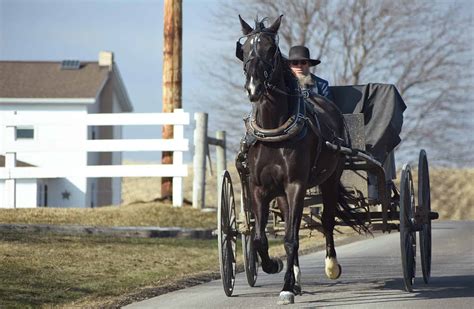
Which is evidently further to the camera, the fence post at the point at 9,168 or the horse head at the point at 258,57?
the fence post at the point at 9,168

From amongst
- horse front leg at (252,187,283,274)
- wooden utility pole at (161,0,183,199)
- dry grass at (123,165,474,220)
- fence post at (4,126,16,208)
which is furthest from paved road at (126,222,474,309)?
dry grass at (123,165,474,220)

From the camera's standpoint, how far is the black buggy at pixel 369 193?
38.4ft

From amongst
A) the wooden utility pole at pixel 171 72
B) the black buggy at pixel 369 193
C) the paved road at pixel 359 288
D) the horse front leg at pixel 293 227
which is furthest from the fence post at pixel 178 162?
the horse front leg at pixel 293 227

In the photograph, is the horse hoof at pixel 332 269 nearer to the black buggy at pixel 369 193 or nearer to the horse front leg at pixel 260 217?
the black buggy at pixel 369 193

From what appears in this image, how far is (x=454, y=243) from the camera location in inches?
744

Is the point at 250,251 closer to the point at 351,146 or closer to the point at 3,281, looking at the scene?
the point at 351,146

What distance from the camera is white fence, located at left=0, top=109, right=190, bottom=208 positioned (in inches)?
859

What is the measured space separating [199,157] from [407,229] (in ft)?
35.6

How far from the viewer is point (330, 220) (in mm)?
12664

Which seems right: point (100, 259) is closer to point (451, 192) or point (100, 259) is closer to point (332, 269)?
point (332, 269)

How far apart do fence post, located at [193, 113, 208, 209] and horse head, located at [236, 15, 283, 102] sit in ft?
37.0

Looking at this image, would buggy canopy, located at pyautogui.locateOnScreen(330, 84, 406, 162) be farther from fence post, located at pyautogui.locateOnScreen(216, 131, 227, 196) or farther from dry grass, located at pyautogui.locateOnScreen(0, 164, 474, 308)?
fence post, located at pyautogui.locateOnScreen(216, 131, 227, 196)

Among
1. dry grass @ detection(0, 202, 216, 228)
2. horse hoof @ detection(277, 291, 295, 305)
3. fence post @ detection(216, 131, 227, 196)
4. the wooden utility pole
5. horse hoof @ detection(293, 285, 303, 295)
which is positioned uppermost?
the wooden utility pole

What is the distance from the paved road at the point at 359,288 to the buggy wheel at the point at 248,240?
177 millimetres
